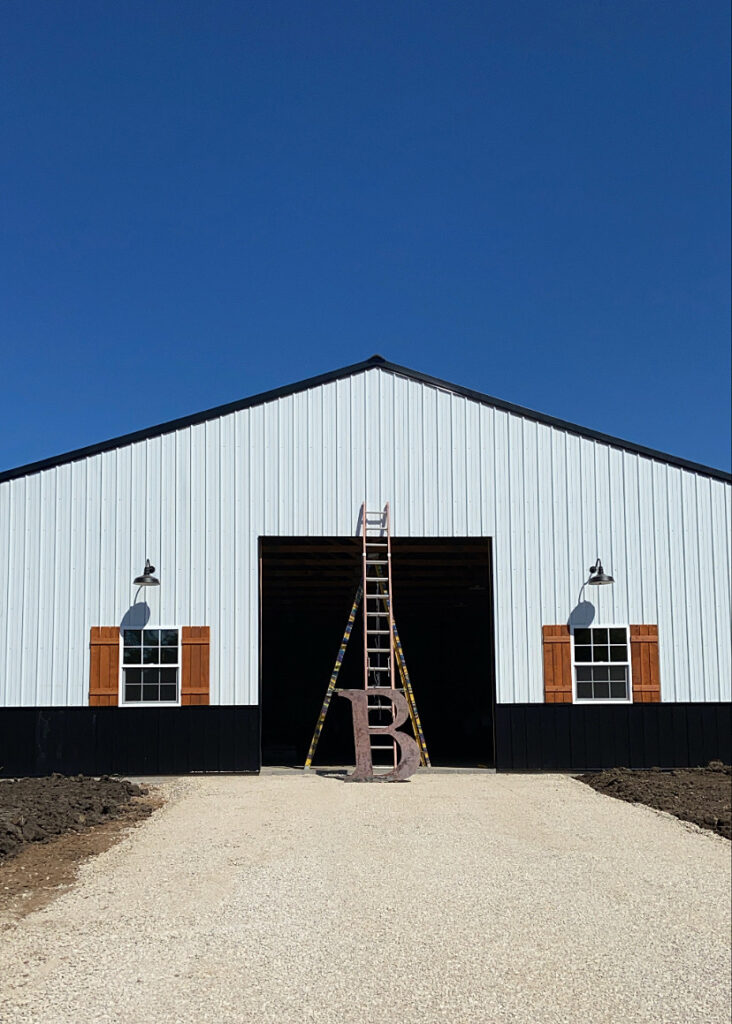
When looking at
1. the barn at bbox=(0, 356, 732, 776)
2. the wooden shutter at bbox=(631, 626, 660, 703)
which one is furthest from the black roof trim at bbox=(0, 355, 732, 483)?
the wooden shutter at bbox=(631, 626, 660, 703)

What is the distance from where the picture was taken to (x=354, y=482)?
15727 millimetres

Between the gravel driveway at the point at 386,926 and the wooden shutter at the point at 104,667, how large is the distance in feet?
13.3

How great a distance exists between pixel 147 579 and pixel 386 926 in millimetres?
8574

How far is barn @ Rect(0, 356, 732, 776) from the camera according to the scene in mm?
15070

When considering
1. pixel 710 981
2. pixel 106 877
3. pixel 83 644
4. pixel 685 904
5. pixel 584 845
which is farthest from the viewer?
pixel 83 644

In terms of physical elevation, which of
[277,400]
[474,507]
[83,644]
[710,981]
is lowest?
[710,981]

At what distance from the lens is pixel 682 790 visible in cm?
1316

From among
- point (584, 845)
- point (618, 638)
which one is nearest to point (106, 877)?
point (584, 845)

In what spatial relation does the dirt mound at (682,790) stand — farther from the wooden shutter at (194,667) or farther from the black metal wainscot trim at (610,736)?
the wooden shutter at (194,667)

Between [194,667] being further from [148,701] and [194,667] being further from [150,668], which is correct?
[148,701]

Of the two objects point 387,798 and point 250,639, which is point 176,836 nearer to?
point 387,798

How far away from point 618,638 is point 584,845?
6.11m

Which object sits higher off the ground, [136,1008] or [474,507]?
[474,507]

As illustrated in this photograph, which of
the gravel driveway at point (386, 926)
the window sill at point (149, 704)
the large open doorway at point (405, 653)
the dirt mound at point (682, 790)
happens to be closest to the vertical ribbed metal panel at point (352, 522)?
the window sill at point (149, 704)
